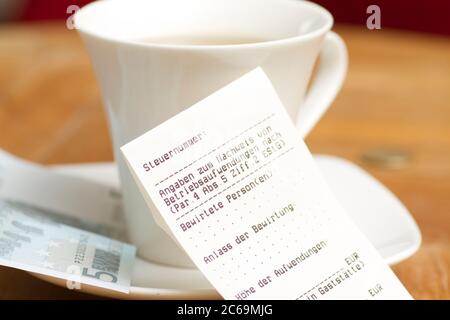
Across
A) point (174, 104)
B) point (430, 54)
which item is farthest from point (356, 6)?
point (174, 104)

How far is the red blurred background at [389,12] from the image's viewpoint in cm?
208

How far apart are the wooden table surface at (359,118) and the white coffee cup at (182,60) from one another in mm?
140

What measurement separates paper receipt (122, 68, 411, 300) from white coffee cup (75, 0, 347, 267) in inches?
1.3

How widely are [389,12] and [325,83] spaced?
1439 mm

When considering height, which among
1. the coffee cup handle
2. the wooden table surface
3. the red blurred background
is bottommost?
the red blurred background

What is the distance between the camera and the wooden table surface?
766 mm

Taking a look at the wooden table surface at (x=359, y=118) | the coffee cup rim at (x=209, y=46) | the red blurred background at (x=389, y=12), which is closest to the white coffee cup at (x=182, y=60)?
the coffee cup rim at (x=209, y=46)

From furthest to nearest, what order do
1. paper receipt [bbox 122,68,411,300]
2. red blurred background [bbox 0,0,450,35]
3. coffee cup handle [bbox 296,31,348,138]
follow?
red blurred background [bbox 0,0,450,35]
coffee cup handle [bbox 296,31,348,138]
paper receipt [bbox 122,68,411,300]

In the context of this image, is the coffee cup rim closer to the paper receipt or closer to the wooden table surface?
the paper receipt

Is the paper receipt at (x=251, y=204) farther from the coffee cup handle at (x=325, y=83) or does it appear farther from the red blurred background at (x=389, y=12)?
the red blurred background at (x=389, y=12)

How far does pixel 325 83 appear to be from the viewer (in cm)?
76

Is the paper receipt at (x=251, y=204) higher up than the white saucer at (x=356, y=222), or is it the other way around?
the paper receipt at (x=251, y=204)

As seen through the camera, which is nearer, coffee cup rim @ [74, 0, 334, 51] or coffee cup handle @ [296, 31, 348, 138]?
coffee cup rim @ [74, 0, 334, 51]

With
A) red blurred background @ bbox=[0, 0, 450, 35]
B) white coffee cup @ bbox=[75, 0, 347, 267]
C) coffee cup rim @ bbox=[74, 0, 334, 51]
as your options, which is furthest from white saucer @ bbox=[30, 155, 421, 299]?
red blurred background @ bbox=[0, 0, 450, 35]
